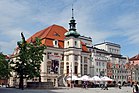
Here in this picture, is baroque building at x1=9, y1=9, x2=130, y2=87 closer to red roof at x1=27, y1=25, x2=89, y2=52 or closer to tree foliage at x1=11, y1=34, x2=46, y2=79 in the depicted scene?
red roof at x1=27, y1=25, x2=89, y2=52

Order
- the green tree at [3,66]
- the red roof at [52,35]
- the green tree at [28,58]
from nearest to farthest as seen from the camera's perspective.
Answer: the green tree at [3,66]
the green tree at [28,58]
the red roof at [52,35]

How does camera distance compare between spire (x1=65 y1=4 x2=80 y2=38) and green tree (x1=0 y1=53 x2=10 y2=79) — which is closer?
green tree (x1=0 y1=53 x2=10 y2=79)

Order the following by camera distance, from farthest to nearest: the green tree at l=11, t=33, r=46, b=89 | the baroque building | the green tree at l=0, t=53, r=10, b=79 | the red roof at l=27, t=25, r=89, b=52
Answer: the red roof at l=27, t=25, r=89, b=52 < the baroque building < the green tree at l=11, t=33, r=46, b=89 < the green tree at l=0, t=53, r=10, b=79

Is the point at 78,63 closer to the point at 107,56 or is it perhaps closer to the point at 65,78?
the point at 65,78

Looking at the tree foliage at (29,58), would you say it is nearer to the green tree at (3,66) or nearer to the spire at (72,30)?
the green tree at (3,66)

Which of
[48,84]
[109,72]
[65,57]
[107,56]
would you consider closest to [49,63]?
[65,57]

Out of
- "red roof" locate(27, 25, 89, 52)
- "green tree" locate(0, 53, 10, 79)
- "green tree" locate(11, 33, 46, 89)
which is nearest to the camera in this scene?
"green tree" locate(0, 53, 10, 79)

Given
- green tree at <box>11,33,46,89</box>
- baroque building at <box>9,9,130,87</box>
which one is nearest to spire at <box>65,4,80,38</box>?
baroque building at <box>9,9,130,87</box>

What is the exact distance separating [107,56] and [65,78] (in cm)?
3918

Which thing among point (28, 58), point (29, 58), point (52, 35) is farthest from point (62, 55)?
point (28, 58)

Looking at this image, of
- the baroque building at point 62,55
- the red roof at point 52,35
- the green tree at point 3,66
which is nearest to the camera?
the green tree at point 3,66

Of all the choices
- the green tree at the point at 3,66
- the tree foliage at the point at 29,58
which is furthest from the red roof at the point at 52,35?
the green tree at the point at 3,66

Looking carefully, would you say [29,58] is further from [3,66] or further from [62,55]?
[62,55]

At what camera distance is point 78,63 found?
67188mm
